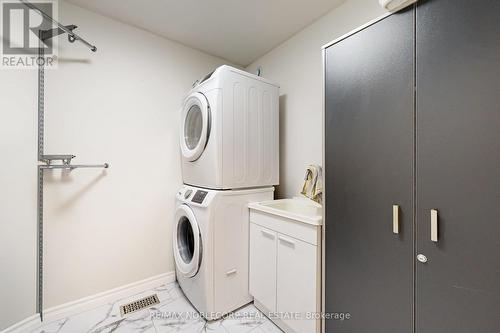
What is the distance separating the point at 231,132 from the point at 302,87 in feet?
2.90

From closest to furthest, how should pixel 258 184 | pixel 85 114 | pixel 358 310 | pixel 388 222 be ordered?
1. pixel 388 222
2. pixel 358 310
3. pixel 85 114
4. pixel 258 184

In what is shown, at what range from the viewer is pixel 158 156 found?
212 cm

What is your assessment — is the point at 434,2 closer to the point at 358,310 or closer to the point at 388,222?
the point at 388,222

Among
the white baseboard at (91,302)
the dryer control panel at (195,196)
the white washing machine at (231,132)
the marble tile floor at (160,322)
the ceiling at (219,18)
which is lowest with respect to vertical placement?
the marble tile floor at (160,322)

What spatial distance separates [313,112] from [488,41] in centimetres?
122

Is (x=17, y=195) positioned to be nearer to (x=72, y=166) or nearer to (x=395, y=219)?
(x=72, y=166)

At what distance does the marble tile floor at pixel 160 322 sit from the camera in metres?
1.55

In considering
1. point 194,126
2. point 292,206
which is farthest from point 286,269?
point 194,126

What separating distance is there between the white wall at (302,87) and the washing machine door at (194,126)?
35.0 inches

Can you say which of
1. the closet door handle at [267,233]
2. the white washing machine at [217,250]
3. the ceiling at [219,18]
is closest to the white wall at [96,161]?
the ceiling at [219,18]

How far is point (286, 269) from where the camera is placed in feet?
4.78

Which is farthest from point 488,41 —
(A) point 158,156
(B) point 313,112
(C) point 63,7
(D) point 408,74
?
(C) point 63,7

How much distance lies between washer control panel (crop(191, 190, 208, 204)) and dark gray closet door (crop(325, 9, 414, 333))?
0.95m

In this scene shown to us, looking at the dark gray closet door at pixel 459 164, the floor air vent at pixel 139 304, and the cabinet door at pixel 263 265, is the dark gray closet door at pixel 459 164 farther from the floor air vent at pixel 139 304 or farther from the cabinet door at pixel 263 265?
the floor air vent at pixel 139 304
